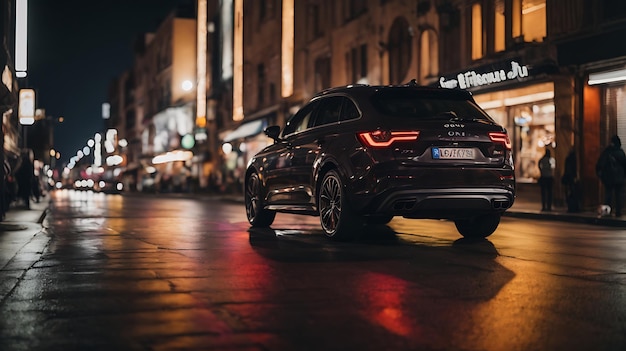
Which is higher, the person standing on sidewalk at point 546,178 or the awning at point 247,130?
the awning at point 247,130

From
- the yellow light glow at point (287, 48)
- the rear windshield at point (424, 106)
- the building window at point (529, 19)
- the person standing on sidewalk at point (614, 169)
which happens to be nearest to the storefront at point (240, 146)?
the yellow light glow at point (287, 48)

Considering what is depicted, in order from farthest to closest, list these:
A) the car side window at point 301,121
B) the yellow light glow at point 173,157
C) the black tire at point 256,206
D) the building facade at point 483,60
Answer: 1. the yellow light glow at point 173,157
2. the building facade at point 483,60
3. the black tire at point 256,206
4. the car side window at point 301,121

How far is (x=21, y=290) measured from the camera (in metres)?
6.44

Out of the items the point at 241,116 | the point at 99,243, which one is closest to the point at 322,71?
the point at 241,116

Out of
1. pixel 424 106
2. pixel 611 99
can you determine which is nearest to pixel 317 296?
pixel 424 106

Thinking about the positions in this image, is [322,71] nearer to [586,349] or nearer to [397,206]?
[397,206]

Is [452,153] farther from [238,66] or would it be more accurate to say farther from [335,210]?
[238,66]

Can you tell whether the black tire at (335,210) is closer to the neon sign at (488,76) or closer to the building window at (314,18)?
the neon sign at (488,76)

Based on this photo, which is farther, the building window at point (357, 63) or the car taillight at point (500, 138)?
the building window at point (357, 63)

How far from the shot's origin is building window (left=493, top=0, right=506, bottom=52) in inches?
1074

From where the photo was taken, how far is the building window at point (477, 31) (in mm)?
28359

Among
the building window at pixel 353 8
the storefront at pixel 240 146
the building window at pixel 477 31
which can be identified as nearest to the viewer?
the building window at pixel 477 31

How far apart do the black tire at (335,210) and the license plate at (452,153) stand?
1150 millimetres

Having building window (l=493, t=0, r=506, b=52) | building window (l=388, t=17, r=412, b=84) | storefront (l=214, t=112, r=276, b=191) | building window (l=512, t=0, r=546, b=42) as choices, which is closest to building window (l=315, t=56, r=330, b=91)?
storefront (l=214, t=112, r=276, b=191)
